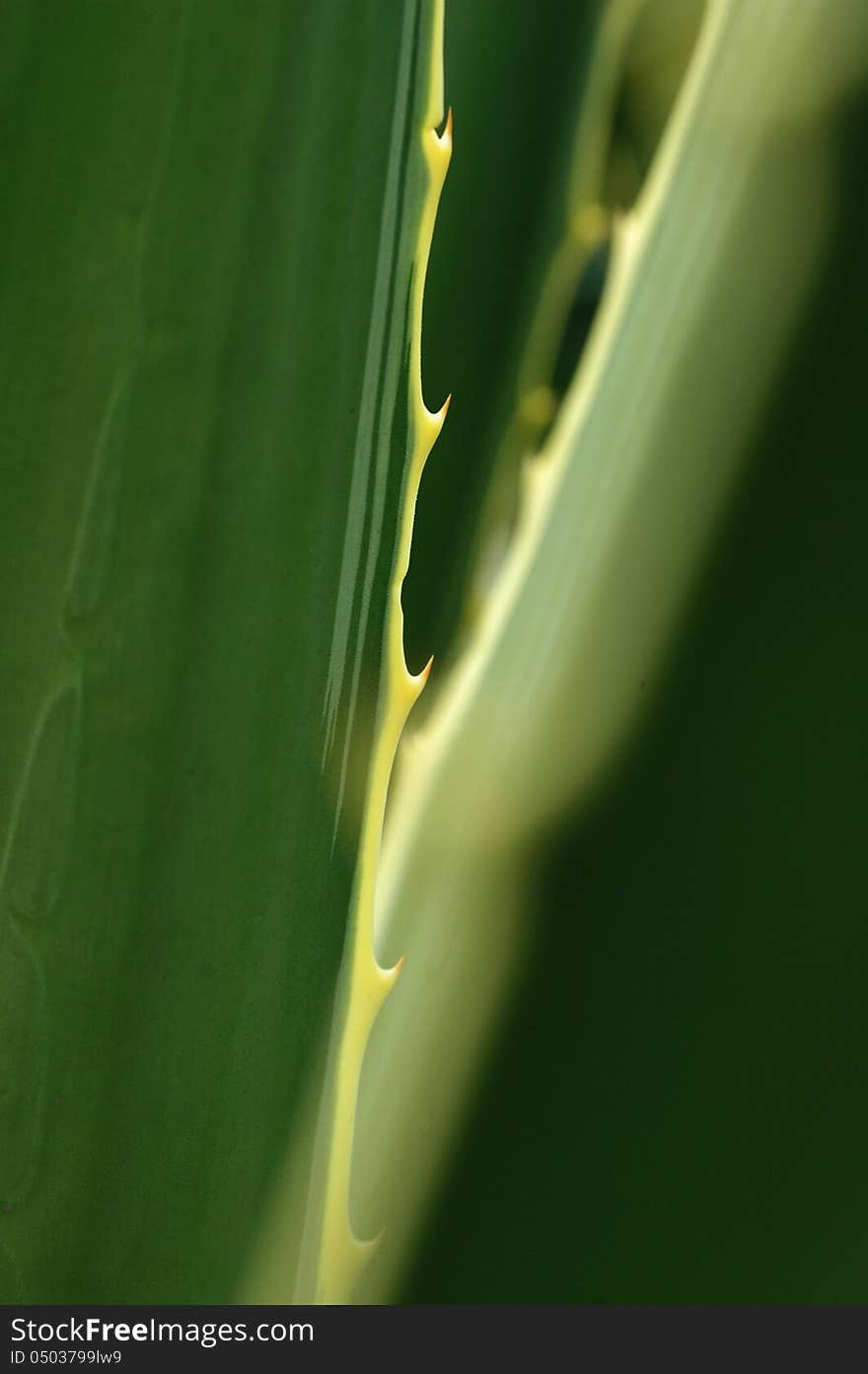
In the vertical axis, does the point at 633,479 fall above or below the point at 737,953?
above

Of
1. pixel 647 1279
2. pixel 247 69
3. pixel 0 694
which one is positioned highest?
pixel 247 69

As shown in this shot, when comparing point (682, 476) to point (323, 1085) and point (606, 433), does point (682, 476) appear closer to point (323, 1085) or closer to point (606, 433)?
point (606, 433)

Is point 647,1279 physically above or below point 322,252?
below

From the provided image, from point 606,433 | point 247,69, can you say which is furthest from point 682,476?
point 247,69

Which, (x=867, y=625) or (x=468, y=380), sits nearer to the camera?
(x=867, y=625)

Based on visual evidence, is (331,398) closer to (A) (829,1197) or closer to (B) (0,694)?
(B) (0,694)

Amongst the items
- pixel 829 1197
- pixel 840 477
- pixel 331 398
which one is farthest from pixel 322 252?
pixel 829 1197
